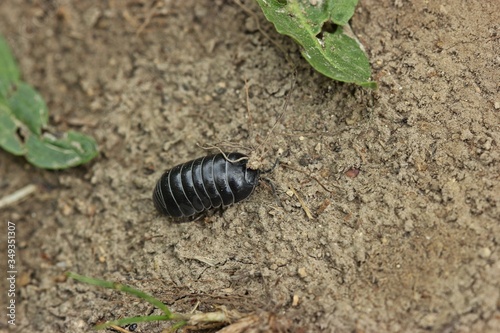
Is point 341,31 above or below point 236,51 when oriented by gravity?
above

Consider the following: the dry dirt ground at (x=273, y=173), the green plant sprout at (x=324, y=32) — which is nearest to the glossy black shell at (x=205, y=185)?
the dry dirt ground at (x=273, y=173)

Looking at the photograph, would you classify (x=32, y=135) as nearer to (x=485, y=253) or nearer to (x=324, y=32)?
(x=324, y=32)

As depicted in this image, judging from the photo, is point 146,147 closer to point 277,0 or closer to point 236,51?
point 236,51

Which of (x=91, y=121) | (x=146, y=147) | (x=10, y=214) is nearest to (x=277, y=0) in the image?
(x=146, y=147)

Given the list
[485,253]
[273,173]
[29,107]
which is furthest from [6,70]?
[485,253]

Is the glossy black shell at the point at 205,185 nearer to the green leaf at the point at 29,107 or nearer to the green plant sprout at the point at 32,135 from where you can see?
the green plant sprout at the point at 32,135
